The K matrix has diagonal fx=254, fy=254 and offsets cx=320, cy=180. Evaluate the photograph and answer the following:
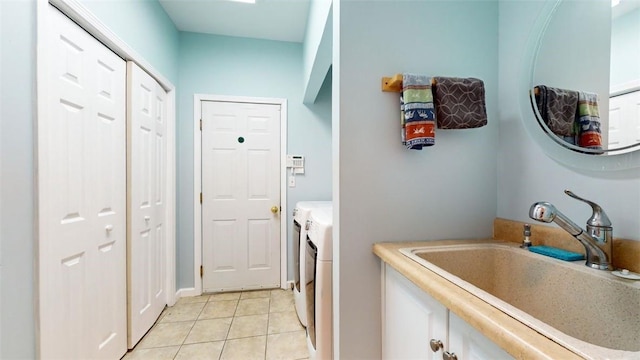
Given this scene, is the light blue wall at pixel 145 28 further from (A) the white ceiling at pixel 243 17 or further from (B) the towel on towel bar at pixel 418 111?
(B) the towel on towel bar at pixel 418 111

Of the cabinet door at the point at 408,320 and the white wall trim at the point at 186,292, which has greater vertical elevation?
the cabinet door at the point at 408,320

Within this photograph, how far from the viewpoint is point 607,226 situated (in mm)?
801

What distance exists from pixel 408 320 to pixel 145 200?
2.05 metres

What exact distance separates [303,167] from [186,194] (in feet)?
→ 4.10

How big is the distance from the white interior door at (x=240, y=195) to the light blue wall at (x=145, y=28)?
51 cm

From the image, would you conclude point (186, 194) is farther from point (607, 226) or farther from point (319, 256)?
point (607, 226)

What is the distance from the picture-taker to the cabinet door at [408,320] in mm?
758

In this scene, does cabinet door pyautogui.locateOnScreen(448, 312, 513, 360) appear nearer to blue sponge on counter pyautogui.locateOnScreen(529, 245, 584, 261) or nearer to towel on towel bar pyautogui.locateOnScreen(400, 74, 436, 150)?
blue sponge on counter pyautogui.locateOnScreen(529, 245, 584, 261)

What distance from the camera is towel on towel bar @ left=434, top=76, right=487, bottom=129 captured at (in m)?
1.11

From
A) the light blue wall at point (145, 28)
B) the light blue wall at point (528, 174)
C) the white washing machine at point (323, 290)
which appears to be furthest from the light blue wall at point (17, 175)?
the light blue wall at point (528, 174)

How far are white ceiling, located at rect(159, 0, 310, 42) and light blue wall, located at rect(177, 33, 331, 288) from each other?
0.11 metres

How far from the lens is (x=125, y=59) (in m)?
1.78

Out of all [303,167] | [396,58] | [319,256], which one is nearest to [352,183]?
[319,256]

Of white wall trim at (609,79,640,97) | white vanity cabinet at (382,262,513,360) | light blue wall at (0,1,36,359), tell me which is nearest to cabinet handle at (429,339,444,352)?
white vanity cabinet at (382,262,513,360)
